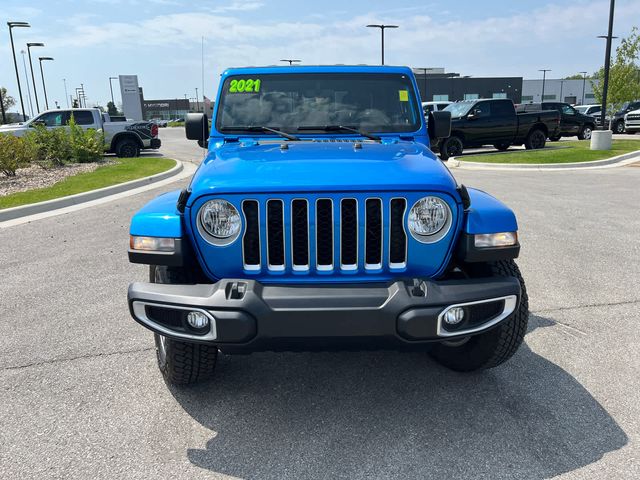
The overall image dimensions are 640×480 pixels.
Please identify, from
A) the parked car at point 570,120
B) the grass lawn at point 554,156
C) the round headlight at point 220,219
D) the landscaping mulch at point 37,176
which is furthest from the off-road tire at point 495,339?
the parked car at point 570,120

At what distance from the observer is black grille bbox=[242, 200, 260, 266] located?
2656 millimetres

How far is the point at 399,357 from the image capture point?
12.0 feet

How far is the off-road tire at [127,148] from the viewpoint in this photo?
63.0 feet

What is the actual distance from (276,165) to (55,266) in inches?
160

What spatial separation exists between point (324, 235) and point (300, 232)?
0.40ft

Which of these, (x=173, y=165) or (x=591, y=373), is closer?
(x=591, y=373)

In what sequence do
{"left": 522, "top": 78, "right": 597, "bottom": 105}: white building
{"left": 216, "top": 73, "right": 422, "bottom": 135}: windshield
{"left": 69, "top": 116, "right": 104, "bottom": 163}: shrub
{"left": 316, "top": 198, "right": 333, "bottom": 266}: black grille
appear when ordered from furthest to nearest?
{"left": 522, "top": 78, "right": 597, "bottom": 105}: white building, {"left": 69, "top": 116, "right": 104, "bottom": 163}: shrub, {"left": 216, "top": 73, "right": 422, "bottom": 135}: windshield, {"left": 316, "top": 198, "right": 333, "bottom": 266}: black grille

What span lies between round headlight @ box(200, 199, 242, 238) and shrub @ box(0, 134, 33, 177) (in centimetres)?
1195

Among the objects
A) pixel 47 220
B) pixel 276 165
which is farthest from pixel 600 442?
pixel 47 220

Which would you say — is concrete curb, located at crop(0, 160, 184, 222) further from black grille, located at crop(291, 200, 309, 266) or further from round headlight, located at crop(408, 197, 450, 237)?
round headlight, located at crop(408, 197, 450, 237)

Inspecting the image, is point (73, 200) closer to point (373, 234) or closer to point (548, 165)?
point (373, 234)

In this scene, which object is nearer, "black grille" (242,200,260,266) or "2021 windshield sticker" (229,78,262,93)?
"black grille" (242,200,260,266)

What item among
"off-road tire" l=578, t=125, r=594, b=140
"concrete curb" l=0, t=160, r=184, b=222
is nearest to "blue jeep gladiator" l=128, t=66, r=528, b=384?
"concrete curb" l=0, t=160, r=184, b=222

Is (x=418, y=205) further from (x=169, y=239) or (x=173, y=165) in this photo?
(x=173, y=165)
